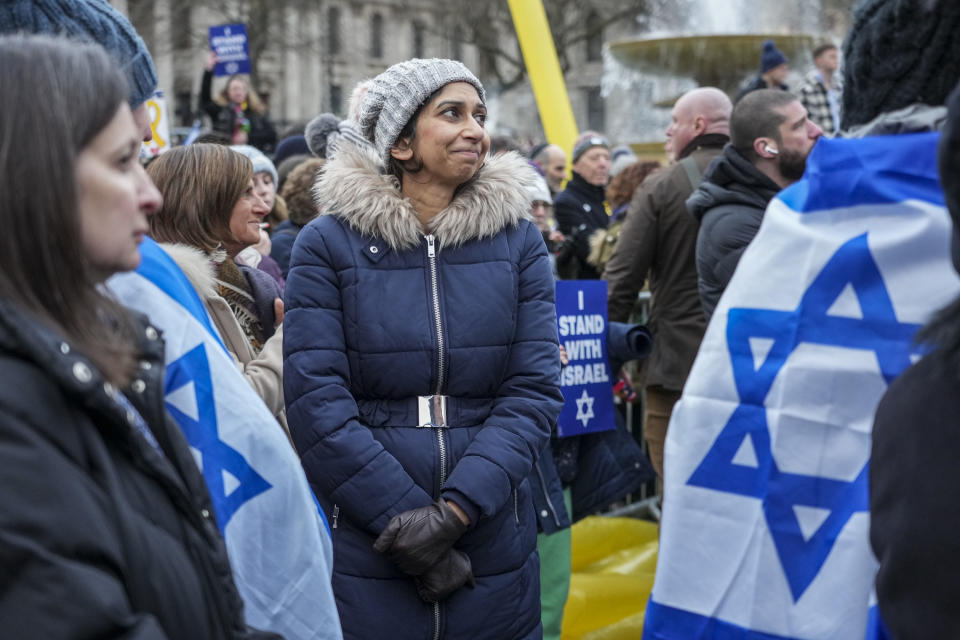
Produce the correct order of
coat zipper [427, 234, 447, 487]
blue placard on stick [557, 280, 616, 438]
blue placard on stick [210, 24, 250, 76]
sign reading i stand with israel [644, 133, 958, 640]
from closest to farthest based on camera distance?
sign reading i stand with israel [644, 133, 958, 640] → coat zipper [427, 234, 447, 487] → blue placard on stick [557, 280, 616, 438] → blue placard on stick [210, 24, 250, 76]

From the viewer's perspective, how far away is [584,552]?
584 centimetres

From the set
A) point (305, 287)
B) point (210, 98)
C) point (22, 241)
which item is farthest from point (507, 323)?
point (210, 98)

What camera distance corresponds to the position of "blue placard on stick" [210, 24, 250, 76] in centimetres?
1298

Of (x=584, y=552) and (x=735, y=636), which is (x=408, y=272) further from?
(x=584, y=552)

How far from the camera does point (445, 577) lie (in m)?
2.96

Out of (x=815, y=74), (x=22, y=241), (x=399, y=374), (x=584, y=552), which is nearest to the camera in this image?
(x=22, y=241)

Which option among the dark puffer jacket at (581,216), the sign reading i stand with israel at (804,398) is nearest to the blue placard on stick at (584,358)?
the dark puffer jacket at (581,216)

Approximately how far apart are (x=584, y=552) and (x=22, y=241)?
4.72 metres

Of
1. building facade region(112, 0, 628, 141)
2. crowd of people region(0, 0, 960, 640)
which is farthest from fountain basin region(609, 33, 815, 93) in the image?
building facade region(112, 0, 628, 141)

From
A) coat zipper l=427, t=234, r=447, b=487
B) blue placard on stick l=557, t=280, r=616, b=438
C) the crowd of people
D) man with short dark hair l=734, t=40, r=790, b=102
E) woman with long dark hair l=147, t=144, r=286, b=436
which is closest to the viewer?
the crowd of people

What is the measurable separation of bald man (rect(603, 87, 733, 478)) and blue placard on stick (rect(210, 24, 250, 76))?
8788 mm

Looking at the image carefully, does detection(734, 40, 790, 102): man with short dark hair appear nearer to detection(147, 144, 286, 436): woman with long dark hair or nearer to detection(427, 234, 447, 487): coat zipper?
detection(147, 144, 286, 436): woman with long dark hair

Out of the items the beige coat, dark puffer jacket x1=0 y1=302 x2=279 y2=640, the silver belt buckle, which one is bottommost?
the silver belt buckle

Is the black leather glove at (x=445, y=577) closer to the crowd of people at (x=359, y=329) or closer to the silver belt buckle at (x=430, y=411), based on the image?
the crowd of people at (x=359, y=329)
